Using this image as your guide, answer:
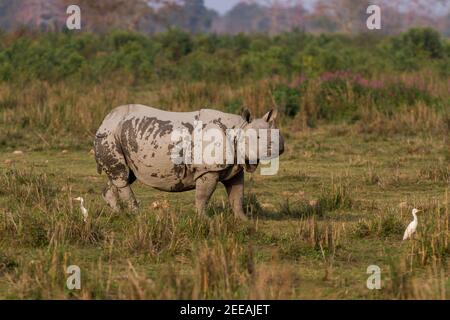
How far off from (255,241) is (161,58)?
58.2 feet

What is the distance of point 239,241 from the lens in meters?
6.86

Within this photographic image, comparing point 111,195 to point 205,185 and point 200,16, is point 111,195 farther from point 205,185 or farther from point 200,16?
point 200,16

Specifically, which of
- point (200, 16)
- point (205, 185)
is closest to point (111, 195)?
point (205, 185)

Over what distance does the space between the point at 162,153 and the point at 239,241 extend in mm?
1414

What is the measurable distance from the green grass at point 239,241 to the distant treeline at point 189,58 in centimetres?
799

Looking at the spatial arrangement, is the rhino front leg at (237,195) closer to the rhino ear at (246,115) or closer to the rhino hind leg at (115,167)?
the rhino ear at (246,115)

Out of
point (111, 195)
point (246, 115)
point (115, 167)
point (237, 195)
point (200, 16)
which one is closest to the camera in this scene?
point (246, 115)

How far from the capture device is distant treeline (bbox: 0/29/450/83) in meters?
19.6

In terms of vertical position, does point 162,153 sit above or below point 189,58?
below

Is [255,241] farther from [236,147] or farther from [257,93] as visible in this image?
[257,93]

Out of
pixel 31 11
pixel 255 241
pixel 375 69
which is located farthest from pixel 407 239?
pixel 31 11

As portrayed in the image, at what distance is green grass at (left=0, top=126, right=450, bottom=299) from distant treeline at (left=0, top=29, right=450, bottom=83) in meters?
7.99

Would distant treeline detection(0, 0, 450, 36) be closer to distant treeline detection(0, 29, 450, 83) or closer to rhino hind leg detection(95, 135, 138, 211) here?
distant treeline detection(0, 29, 450, 83)

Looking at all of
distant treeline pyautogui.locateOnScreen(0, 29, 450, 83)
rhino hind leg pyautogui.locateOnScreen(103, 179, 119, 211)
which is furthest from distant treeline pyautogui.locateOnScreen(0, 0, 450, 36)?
rhino hind leg pyautogui.locateOnScreen(103, 179, 119, 211)
